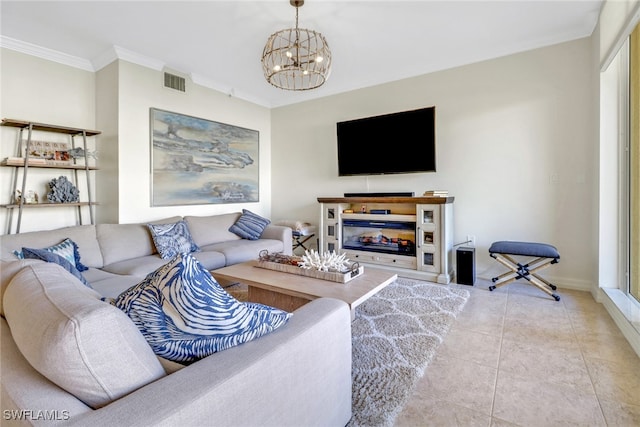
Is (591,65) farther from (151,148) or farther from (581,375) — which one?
(151,148)

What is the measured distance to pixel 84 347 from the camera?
0.68 meters

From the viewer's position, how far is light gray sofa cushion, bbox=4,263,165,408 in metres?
0.68

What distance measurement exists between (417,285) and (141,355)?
10.1 ft

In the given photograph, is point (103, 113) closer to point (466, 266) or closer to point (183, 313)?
point (183, 313)

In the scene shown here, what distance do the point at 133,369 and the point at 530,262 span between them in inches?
139

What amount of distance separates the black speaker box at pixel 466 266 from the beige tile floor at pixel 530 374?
0.77 meters

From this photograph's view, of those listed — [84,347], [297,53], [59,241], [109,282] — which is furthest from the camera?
[59,241]

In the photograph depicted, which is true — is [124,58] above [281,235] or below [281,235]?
above

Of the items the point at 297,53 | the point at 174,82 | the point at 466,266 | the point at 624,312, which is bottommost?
the point at 624,312

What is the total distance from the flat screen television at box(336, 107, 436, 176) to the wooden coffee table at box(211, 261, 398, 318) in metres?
2.04

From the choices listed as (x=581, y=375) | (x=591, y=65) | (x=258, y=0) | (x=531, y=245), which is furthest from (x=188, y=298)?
(x=591, y=65)

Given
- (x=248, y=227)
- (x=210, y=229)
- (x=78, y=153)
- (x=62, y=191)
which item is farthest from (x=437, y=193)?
(x=62, y=191)

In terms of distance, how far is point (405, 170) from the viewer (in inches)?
159

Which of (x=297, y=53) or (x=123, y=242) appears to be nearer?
(x=297, y=53)
